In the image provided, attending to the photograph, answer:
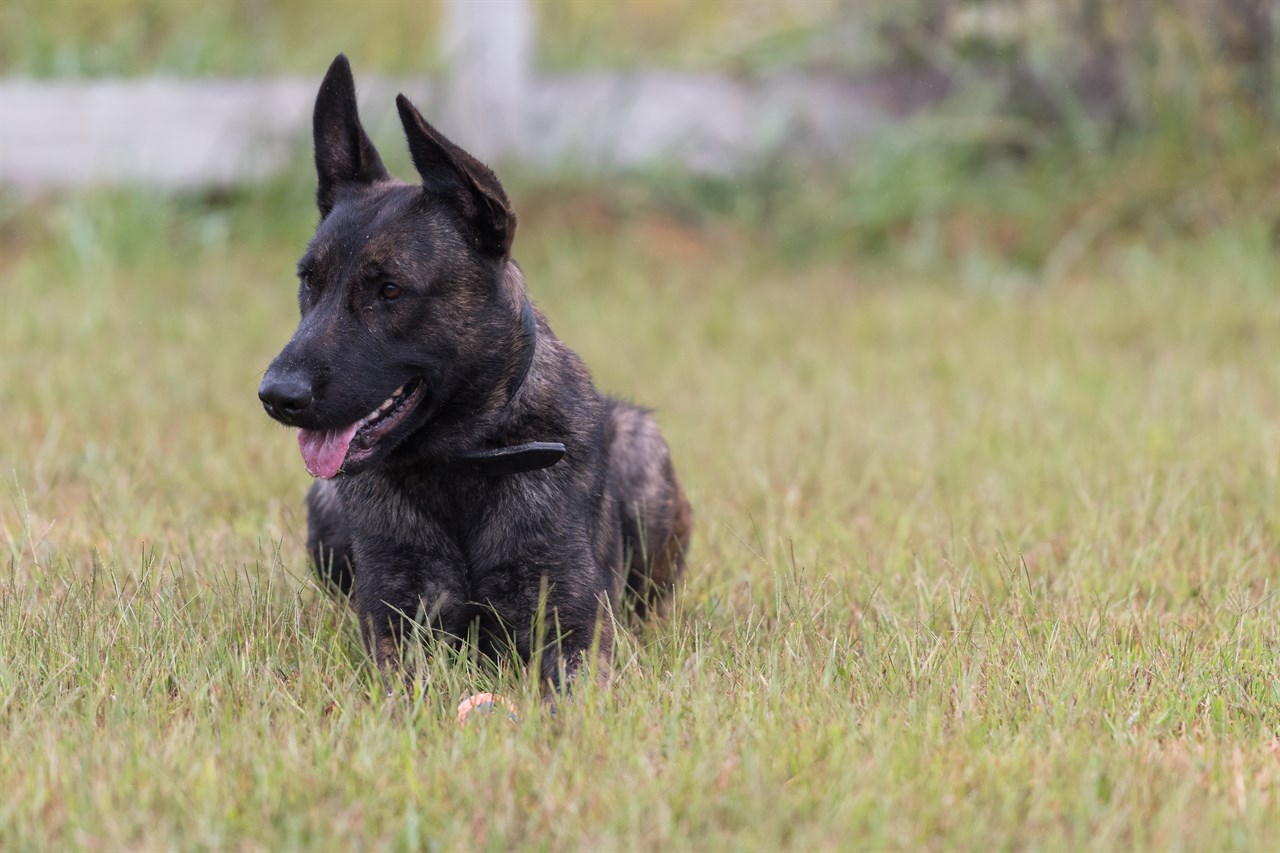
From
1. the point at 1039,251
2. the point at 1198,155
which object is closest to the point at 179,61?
the point at 1039,251

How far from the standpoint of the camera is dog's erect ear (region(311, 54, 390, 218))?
147 inches

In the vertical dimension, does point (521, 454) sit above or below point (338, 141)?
below

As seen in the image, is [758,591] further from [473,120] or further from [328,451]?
[473,120]

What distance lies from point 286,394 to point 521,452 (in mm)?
552

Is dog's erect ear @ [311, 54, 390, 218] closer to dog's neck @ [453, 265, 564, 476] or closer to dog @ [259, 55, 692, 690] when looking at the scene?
dog @ [259, 55, 692, 690]

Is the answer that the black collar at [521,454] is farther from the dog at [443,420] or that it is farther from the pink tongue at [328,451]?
the pink tongue at [328,451]

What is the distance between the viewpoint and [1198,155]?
909 cm

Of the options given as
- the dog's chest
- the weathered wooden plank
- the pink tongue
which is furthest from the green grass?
the weathered wooden plank

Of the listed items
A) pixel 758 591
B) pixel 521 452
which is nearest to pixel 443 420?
pixel 521 452

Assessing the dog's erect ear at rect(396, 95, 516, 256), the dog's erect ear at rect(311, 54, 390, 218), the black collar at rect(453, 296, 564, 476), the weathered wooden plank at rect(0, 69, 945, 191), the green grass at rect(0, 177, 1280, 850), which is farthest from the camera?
the weathered wooden plank at rect(0, 69, 945, 191)

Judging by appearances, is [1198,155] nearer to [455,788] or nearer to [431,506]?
[431,506]

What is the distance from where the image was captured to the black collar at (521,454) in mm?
3494

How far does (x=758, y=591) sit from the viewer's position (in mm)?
4234

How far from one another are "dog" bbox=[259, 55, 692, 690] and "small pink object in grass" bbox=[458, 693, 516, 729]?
182mm
